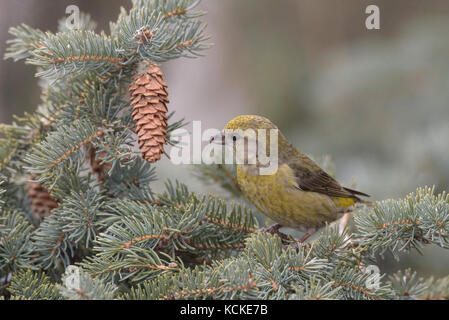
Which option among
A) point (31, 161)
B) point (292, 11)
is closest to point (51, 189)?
point (31, 161)

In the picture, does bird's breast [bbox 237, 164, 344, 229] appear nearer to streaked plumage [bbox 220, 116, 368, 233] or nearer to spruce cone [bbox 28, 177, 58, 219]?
streaked plumage [bbox 220, 116, 368, 233]

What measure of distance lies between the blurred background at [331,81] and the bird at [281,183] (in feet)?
1.02

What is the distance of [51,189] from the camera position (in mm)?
2332

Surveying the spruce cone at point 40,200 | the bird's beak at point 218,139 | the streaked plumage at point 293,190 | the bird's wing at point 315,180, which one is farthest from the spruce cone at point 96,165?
the bird's wing at point 315,180

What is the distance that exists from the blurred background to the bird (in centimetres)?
31

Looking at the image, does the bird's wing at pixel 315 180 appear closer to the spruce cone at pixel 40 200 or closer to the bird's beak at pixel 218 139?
the bird's beak at pixel 218 139

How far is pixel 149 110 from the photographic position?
2.33m

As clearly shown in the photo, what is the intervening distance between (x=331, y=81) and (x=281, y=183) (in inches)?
85.7

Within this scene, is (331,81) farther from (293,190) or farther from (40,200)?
(40,200)

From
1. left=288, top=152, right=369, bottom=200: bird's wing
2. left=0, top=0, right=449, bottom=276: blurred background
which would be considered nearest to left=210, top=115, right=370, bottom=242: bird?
left=288, top=152, right=369, bottom=200: bird's wing

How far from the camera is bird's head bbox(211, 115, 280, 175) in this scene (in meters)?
2.87

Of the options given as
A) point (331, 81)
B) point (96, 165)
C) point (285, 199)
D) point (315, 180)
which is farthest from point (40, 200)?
point (331, 81)

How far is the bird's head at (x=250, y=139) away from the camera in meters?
2.87

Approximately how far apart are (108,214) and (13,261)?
0.48 metres
